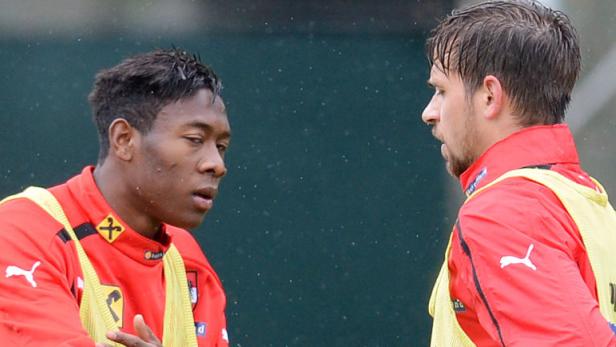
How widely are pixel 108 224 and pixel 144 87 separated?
0.37 m

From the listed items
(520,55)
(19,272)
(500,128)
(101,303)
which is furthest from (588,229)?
(19,272)

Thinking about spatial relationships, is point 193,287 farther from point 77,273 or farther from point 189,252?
point 77,273

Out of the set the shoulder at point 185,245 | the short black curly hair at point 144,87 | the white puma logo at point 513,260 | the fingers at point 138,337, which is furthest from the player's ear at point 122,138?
the white puma logo at point 513,260

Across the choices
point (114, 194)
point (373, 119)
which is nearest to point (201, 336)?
point (114, 194)

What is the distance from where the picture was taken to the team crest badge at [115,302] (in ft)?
9.55

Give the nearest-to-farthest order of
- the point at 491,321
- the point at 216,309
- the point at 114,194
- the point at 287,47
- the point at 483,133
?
the point at 491,321 < the point at 483,133 < the point at 114,194 < the point at 216,309 < the point at 287,47

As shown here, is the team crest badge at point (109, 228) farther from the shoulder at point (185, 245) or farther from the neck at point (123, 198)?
the shoulder at point (185, 245)

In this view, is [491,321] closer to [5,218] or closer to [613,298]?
[613,298]

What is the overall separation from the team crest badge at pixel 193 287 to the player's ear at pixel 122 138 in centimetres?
38

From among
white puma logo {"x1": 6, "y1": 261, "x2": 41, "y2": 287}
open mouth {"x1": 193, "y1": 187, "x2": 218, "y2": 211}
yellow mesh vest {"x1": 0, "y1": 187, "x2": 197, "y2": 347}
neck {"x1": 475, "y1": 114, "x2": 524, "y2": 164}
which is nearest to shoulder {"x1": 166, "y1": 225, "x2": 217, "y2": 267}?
yellow mesh vest {"x1": 0, "y1": 187, "x2": 197, "y2": 347}

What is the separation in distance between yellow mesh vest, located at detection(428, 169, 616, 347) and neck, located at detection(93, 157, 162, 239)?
805 millimetres

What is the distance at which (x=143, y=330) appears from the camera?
278cm

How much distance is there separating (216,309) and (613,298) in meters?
1.12

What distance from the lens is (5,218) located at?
2814 mm
